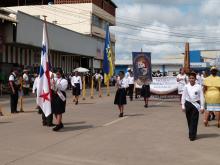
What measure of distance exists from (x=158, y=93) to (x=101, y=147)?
54.9ft

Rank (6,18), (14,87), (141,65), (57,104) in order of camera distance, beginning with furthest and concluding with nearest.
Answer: (6,18) → (141,65) → (14,87) → (57,104)

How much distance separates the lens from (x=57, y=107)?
12.5 m

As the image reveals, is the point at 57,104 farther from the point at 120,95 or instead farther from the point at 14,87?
the point at 14,87

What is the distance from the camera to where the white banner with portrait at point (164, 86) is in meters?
26.1

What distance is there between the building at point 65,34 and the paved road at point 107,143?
19.5 m

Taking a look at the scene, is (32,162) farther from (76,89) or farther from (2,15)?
(2,15)

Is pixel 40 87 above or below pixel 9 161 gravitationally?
above

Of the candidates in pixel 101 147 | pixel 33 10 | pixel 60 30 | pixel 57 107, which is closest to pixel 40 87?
pixel 57 107

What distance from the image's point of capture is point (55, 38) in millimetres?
40594

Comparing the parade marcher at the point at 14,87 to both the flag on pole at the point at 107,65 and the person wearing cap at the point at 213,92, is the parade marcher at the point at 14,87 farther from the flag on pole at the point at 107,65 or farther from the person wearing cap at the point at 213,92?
the person wearing cap at the point at 213,92

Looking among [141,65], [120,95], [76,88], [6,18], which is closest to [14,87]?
[120,95]

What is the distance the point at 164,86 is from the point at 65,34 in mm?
18911

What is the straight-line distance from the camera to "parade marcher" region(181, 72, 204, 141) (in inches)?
434

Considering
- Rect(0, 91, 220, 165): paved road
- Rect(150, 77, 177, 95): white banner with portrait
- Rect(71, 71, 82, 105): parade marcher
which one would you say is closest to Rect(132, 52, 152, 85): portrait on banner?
Rect(150, 77, 177, 95): white banner with portrait
